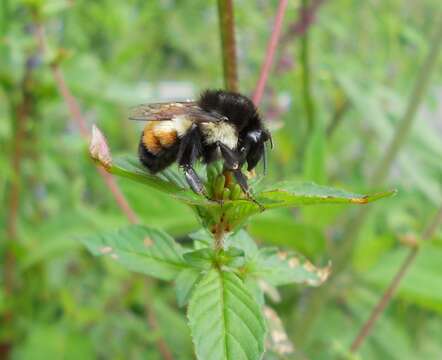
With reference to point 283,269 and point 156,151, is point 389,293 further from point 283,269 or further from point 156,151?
point 156,151

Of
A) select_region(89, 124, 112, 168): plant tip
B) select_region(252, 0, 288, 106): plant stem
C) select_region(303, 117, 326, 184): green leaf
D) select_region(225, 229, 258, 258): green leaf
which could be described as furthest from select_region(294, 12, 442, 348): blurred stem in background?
select_region(89, 124, 112, 168): plant tip

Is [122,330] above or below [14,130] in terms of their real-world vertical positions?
below

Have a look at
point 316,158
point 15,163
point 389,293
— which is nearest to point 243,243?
point 389,293

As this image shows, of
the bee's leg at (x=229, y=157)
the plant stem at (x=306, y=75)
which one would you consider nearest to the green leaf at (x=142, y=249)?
the bee's leg at (x=229, y=157)

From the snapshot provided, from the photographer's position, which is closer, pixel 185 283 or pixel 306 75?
pixel 185 283

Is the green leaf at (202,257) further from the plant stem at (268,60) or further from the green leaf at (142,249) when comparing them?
the plant stem at (268,60)

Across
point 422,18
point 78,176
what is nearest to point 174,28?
point 78,176

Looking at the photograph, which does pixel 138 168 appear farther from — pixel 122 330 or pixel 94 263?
pixel 94 263
